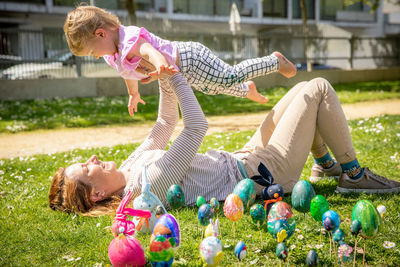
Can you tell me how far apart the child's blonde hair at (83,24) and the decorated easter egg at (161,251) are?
210 centimetres

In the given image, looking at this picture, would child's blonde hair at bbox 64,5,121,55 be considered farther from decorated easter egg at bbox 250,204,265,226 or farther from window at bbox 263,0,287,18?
window at bbox 263,0,287,18

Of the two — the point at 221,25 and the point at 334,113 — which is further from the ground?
the point at 221,25

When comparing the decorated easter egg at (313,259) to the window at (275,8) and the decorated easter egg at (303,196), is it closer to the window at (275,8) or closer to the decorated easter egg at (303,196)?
the decorated easter egg at (303,196)

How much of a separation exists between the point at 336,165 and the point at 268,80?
1338 centimetres

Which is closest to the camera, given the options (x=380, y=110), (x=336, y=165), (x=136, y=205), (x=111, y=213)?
(x=136, y=205)

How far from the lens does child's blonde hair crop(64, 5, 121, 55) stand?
3.45 metres

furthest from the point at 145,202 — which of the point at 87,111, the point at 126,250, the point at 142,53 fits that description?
the point at 87,111

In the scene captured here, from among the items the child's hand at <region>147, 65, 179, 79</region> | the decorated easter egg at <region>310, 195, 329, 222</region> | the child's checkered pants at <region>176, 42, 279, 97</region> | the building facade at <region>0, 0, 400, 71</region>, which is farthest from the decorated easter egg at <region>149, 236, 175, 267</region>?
the building facade at <region>0, 0, 400, 71</region>

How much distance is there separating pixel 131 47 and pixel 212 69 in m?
0.77

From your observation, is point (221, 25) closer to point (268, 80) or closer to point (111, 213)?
point (268, 80)

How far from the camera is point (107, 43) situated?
142 inches

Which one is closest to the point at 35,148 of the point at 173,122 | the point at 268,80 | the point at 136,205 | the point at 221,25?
the point at 173,122

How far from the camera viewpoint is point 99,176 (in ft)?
10.6

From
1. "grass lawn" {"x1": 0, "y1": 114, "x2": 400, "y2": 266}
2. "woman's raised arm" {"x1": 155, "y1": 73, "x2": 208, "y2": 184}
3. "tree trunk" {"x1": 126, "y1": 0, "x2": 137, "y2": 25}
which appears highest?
"tree trunk" {"x1": 126, "y1": 0, "x2": 137, "y2": 25}
